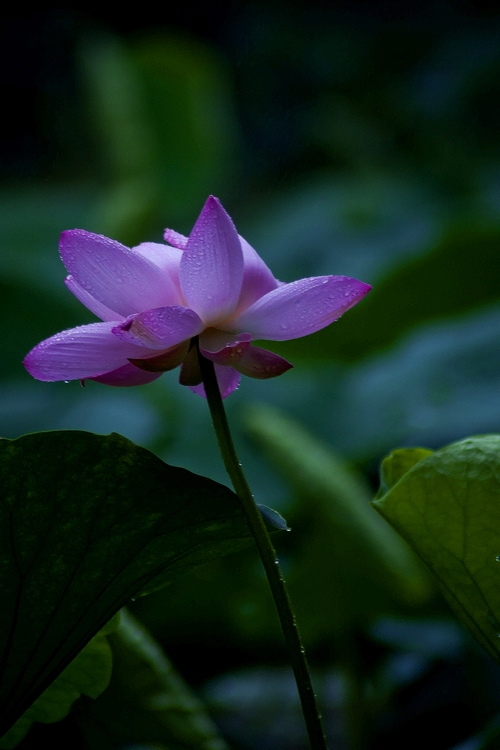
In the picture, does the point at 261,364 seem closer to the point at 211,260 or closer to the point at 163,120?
the point at 211,260

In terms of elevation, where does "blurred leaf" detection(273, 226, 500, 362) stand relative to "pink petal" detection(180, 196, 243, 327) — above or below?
below

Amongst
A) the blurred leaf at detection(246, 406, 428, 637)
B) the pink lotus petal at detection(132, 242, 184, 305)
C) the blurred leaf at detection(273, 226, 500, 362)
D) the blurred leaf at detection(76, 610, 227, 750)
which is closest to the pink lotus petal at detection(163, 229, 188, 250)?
the pink lotus petal at detection(132, 242, 184, 305)

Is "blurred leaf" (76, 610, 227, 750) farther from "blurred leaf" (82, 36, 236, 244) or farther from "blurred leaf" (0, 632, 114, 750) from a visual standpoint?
"blurred leaf" (82, 36, 236, 244)

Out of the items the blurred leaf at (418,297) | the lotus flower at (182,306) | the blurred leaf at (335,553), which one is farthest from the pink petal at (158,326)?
the blurred leaf at (418,297)

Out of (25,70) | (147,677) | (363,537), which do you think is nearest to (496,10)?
(25,70)

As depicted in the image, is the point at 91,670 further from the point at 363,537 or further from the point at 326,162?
the point at 326,162

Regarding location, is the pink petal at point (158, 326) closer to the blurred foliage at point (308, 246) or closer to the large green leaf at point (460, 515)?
the large green leaf at point (460, 515)
